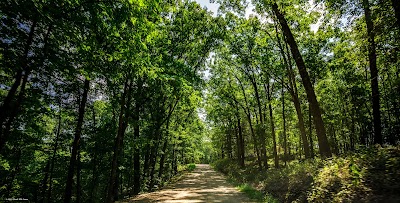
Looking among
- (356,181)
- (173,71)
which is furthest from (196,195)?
(356,181)

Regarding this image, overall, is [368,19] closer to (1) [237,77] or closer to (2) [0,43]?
(2) [0,43]

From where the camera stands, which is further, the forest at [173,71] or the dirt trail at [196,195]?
the dirt trail at [196,195]

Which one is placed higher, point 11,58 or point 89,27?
point 89,27

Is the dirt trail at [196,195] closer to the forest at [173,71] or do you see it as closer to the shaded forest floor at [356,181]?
the forest at [173,71]

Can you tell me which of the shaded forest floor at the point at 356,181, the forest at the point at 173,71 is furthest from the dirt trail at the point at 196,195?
the shaded forest floor at the point at 356,181

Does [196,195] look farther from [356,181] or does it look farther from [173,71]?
[356,181]

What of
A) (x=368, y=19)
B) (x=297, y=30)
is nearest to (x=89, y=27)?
(x=368, y=19)

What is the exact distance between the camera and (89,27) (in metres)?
6.47

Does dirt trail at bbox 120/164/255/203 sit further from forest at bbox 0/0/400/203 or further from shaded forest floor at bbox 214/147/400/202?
shaded forest floor at bbox 214/147/400/202

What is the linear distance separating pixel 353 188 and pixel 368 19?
20.0ft

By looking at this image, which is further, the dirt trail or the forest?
the dirt trail

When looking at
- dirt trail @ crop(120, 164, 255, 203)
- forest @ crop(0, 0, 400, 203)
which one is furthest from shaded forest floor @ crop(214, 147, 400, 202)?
dirt trail @ crop(120, 164, 255, 203)

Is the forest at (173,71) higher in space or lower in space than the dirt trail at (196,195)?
higher

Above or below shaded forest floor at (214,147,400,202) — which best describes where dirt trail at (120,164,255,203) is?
below
